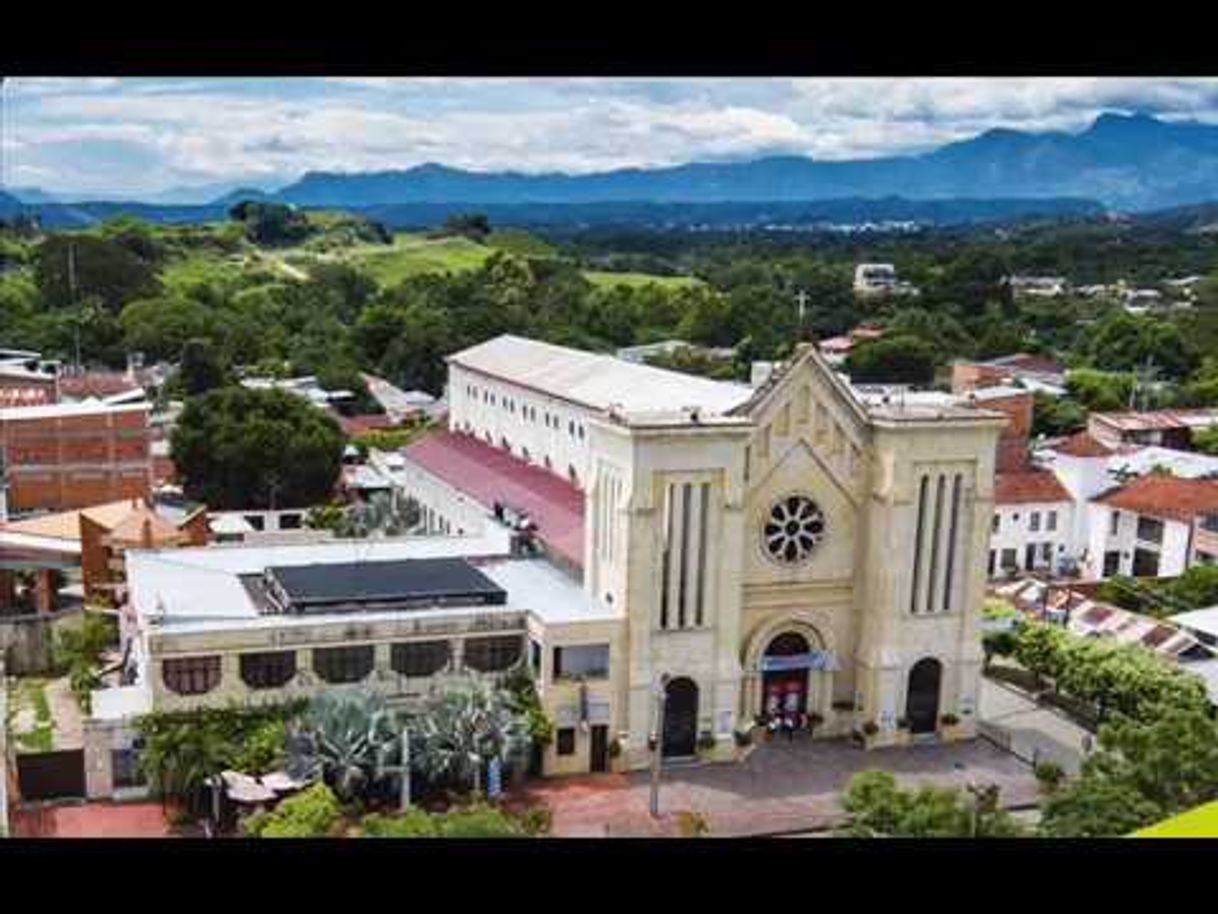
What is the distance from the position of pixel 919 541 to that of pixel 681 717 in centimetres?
454

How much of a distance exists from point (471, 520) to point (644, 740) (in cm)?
906

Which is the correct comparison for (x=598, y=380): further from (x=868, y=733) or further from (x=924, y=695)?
(x=868, y=733)

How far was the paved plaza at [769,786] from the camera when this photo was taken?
18.1m

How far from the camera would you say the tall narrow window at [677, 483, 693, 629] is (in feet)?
65.9

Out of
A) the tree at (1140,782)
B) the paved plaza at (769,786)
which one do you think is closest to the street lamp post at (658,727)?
the paved plaza at (769,786)

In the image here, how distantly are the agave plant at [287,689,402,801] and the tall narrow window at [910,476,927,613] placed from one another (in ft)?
26.9

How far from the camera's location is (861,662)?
2152cm

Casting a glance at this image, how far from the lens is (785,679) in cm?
2150

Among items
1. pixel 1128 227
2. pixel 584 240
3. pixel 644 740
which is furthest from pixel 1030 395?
pixel 1128 227

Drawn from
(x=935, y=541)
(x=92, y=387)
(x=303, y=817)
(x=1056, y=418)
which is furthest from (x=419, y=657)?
(x=1056, y=418)

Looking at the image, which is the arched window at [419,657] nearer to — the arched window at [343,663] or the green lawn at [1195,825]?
the arched window at [343,663]

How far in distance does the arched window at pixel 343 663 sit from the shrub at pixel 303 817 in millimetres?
2580
